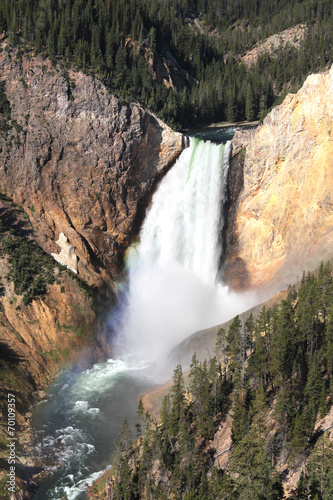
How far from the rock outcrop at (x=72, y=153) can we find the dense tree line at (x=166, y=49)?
11.5 feet

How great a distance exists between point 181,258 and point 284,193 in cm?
1591

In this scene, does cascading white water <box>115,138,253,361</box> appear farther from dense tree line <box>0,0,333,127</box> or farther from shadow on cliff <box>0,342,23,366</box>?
dense tree line <box>0,0,333,127</box>

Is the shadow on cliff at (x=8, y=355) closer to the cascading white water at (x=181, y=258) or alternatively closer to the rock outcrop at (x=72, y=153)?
the cascading white water at (x=181, y=258)

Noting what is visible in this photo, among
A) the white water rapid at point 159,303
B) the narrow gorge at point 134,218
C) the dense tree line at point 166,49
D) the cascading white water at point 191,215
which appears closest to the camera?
the white water rapid at point 159,303

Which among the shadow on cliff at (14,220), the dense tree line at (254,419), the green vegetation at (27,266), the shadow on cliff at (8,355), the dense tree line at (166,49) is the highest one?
the dense tree line at (166,49)

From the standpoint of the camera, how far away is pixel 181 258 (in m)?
60.4

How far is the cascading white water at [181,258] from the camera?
5512 cm

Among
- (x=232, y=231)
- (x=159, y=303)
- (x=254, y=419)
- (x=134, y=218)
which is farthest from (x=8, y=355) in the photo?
(x=232, y=231)

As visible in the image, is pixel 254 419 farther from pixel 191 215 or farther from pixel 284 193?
pixel 191 215

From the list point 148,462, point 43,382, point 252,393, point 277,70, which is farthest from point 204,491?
point 277,70

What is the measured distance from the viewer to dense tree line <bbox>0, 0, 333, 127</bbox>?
2420 inches

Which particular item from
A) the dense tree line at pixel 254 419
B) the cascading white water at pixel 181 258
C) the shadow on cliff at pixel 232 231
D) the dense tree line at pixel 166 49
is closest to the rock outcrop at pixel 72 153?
the dense tree line at pixel 166 49

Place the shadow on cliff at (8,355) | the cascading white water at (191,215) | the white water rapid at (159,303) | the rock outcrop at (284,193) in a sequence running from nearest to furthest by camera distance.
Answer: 1. the white water rapid at (159,303)
2. the shadow on cliff at (8,355)
3. the rock outcrop at (284,193)
4. the cascading white water at (191,215)

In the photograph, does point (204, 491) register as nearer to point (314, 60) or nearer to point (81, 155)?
point (81, 155)
